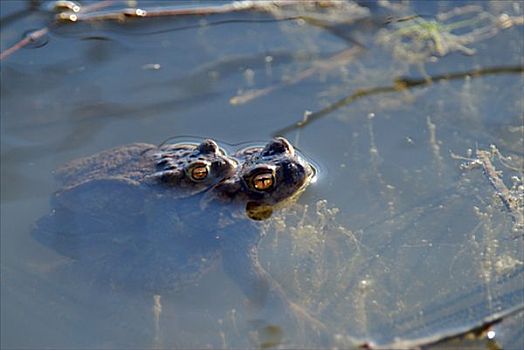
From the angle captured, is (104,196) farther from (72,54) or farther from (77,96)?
(72,54)

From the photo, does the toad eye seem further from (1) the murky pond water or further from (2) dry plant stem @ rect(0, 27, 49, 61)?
(2) dry plant stem @ rect(0, 27, 49, 61)

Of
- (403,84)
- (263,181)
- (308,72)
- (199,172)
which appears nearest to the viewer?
(263,181)

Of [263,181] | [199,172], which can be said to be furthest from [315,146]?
[199,172]

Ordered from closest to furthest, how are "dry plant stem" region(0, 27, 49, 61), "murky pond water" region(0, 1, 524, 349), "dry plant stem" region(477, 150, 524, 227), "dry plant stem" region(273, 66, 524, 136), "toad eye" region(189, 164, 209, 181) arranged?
1. "murky pond water" region(0, 1, 524, 349)
2. "dry plant stem" region(477, 150, 524, 227)
3. "toad eye" region(189, 164, 209, 181)
4. "dry plant stem" region(273, 66, 524, 136)
5. "dry plant stem" region(0, 27, 49, 61)

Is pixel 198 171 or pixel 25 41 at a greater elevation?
pixel 25 41

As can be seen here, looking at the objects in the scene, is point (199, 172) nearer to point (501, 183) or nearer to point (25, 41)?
point (501, 183)

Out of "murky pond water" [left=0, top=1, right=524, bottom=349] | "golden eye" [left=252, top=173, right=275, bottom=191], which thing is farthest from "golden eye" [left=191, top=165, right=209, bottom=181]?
"murky pond water" [left=0, top=1, right=524, bottom=349]

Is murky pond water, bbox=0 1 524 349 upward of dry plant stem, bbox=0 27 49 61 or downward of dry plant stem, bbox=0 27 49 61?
downward

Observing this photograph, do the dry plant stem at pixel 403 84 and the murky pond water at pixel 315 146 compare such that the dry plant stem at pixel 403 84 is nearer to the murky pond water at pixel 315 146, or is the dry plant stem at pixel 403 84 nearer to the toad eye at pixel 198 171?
the murky pond water at pixel 315 146
